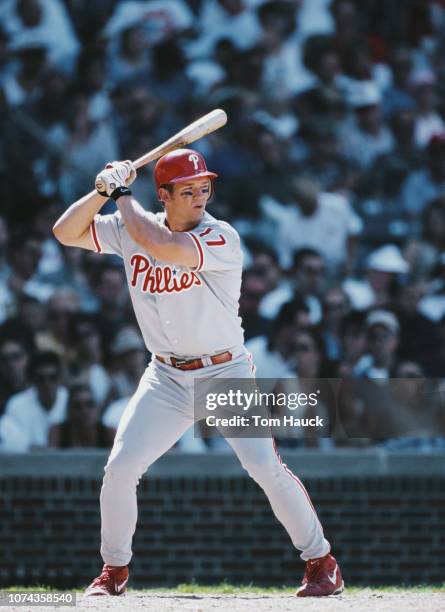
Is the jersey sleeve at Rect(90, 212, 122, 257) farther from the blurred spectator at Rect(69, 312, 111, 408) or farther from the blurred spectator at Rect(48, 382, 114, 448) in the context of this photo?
the blurred spectator at Rect(69, 312, 111, 408)

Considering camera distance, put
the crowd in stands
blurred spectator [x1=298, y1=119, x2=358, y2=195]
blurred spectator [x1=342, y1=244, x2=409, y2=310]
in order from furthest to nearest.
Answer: blurred spectator [x1=298, y1=119, x2=358, y2=195] < blurred spectator [x1=342, y1=244, x2=409, y2=310] < the crowd in stands

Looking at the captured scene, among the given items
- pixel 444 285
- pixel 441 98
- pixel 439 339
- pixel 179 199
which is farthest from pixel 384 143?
pixel 179 199

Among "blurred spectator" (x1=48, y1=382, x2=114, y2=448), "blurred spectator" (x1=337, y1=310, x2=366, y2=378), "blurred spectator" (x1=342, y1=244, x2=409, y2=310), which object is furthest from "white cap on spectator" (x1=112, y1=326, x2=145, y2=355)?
"blurred spectator" (x1=342, y1=244, x2=409, y2=310)

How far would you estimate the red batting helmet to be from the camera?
5.02 meters

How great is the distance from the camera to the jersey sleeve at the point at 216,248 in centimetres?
490

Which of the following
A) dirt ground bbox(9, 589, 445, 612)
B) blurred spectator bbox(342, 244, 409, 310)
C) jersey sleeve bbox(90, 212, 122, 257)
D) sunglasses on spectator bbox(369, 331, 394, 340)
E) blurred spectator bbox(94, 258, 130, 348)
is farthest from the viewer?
blurred spectator bbox(342, 244, 409, 310)

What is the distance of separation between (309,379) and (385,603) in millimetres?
3098

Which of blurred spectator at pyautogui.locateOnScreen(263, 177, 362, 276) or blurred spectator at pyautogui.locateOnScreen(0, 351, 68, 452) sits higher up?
blurred spectator at pyautogui.locateOnScreen(263, 177, 362, 276)

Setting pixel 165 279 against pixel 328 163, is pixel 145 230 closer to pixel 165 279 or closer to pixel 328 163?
pixel 165 279

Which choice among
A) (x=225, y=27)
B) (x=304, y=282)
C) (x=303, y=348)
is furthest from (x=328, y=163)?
(x=303, y=348)

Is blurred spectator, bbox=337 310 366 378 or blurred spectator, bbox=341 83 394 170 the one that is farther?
blurred spectator, bbox=341 83 394 170

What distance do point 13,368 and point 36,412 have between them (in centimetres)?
33

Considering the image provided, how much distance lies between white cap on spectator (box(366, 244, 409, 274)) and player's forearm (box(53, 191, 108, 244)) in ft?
13.8

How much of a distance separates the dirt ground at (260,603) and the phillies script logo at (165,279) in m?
1.18
